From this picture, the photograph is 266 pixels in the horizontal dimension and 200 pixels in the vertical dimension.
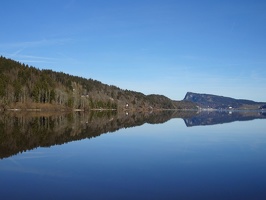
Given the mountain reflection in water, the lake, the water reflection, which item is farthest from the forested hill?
the lake

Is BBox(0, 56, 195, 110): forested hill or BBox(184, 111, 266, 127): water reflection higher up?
BBox(0, 56, 195, 110): forested hill

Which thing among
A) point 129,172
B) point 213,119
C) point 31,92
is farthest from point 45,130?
point 31,92

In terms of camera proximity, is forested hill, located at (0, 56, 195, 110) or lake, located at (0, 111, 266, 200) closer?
lake, located at (0, 111, 266, 200)

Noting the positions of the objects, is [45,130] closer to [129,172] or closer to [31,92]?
[129,172]

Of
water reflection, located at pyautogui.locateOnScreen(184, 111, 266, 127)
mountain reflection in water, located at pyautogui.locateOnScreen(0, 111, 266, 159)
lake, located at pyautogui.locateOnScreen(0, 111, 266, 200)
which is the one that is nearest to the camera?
lake, located at pyautogui.locateOnScreen(0, 111, 266, 200)

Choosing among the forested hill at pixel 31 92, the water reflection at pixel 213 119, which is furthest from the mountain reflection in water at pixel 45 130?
the forested hill at pixel 31 92

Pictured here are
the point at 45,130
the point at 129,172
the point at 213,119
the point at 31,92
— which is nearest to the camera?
the point at 129,172

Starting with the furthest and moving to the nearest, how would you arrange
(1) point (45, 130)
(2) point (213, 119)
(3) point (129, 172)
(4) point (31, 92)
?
(4) point (31, 92), (2) point (213, 119), (1) point (45, 130), (3) point (129, 172)

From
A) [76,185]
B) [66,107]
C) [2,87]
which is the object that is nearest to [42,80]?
[66,107]

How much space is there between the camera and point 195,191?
13.4 m

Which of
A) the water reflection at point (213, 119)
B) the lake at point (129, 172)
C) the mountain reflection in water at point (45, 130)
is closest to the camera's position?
the lake at point (129, 172)

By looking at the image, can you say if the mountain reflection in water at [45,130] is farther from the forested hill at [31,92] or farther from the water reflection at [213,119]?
the forested hill at [31,92]

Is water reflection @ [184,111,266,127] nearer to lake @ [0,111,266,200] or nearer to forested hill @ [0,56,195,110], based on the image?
lake @ [0,111,266,200]

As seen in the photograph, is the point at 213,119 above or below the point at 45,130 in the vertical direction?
above
